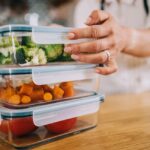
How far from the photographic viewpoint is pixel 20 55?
1.66 feet

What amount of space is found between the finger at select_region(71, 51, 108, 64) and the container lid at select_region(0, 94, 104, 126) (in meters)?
0.08

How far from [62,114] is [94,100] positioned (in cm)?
9

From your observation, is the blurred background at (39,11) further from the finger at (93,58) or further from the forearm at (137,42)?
the finger at (93,58)

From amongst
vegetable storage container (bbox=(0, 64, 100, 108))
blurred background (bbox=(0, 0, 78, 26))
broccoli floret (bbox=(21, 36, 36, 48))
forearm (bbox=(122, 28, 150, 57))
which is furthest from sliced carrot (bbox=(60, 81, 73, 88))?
blurred background (bbox=(0, 0, 78, 26))

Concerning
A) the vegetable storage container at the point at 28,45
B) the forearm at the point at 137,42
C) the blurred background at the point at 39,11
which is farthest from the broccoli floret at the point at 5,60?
the blurred background at the point at 39,11

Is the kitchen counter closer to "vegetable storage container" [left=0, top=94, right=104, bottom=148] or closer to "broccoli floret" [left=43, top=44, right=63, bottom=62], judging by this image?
"vegetable storage container" [left=0, top=94, right=104, bottom=148]

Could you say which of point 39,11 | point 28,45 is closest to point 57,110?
point 28,45

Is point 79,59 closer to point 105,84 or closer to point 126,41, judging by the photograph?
point 126,41

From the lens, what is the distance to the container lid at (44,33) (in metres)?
0.50

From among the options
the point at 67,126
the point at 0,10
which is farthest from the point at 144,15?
the point at 67,126

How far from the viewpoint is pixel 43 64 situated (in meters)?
0.54

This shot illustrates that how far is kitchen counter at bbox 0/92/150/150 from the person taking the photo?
54cm

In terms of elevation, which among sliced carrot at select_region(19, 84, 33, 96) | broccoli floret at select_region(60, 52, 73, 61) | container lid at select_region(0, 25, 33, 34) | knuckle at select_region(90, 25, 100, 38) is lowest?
sliced carrot at select_region(19, 84, 33, 96)

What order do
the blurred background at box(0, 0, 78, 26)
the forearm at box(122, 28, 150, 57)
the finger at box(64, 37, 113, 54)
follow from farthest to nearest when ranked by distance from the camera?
the blurred background at box(0, 0, 78, 26) < the forearm at box(122, 28, 150, 57) < the finger at box(64, 37, 113, 54)
